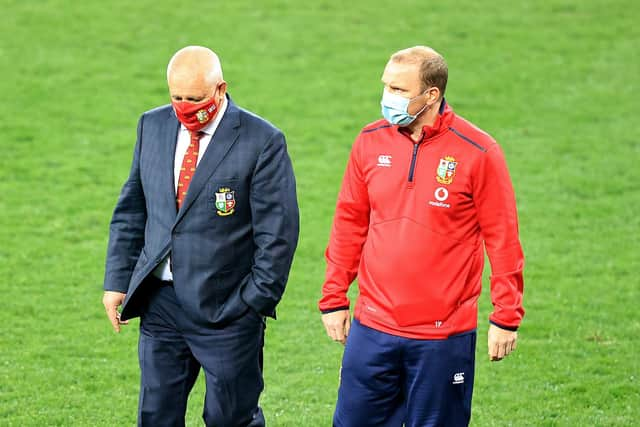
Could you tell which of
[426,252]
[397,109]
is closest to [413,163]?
[397,109]

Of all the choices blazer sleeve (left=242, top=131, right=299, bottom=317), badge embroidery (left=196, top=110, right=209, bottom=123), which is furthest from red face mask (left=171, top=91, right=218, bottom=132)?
blazer sleeve (left=242, top=131, right=299, bottom=317)

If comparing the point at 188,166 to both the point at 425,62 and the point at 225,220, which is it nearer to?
the point at 225,220

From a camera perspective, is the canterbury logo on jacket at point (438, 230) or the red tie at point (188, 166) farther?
the red tie at point (188, 166)

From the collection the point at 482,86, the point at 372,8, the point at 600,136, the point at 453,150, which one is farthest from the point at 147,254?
the point at 372,8

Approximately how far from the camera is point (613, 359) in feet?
30.3

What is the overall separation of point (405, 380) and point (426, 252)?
70 cm

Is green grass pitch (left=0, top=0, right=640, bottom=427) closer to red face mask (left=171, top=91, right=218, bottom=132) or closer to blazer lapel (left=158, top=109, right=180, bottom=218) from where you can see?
blazer lapel (left=158, top=109, right=180, bottom=218)

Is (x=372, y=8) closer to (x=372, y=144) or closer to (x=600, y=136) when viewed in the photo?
(x=600, y=136)

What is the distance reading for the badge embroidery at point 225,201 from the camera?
19.8ft

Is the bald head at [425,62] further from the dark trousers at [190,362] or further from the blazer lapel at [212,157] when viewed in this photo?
the dark trousers at [190,362]

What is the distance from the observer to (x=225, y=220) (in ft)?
19.9

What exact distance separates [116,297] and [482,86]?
11585mm

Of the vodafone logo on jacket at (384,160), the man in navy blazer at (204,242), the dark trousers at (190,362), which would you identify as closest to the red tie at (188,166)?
the man in navy blazer at (204,242)

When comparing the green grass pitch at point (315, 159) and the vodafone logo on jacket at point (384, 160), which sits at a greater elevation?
the vodafone logo on jacket at point (384, 160)
